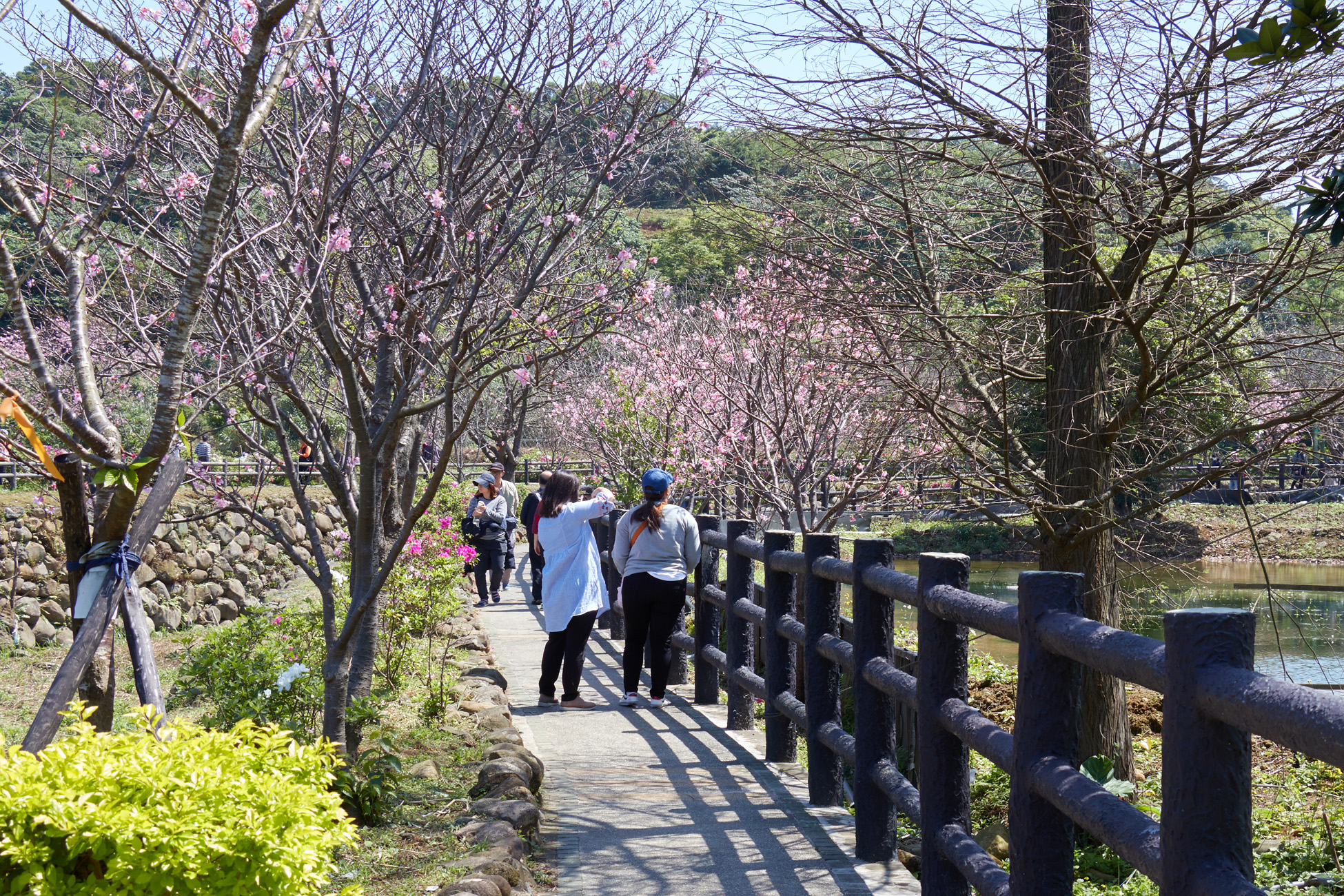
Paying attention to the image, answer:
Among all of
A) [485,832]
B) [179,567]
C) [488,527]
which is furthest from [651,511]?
[179,567]

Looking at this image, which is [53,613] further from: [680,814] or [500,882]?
[500,882]

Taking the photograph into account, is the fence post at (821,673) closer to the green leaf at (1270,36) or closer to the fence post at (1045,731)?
the fence post at (1045,731)

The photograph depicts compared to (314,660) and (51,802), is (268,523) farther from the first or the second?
(51,802)

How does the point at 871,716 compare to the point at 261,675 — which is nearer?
the point at 871,716

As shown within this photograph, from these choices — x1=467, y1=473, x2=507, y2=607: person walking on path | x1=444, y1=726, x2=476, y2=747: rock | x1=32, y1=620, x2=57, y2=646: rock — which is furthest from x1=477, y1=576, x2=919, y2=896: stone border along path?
x1=32, y1=620, x2=57, y2=646: rock

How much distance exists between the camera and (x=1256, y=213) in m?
4.91

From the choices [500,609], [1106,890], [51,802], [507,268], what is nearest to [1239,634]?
[51,802]

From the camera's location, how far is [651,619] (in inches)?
294

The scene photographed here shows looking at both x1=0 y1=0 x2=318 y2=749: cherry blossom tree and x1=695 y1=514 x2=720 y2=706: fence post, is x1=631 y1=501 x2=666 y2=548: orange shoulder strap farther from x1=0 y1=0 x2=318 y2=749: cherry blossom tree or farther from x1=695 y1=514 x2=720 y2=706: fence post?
x1=0 y1=0 x2=318 y2=749: cherry blossom tree

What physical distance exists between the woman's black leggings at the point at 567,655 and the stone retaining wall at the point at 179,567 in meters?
3.67

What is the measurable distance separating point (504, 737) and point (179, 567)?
13.9m

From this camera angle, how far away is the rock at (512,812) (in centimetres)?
439

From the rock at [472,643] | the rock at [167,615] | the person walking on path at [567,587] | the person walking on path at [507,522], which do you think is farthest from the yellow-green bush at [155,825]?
the rock at [167,615]

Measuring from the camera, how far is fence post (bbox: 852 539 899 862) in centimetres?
427
